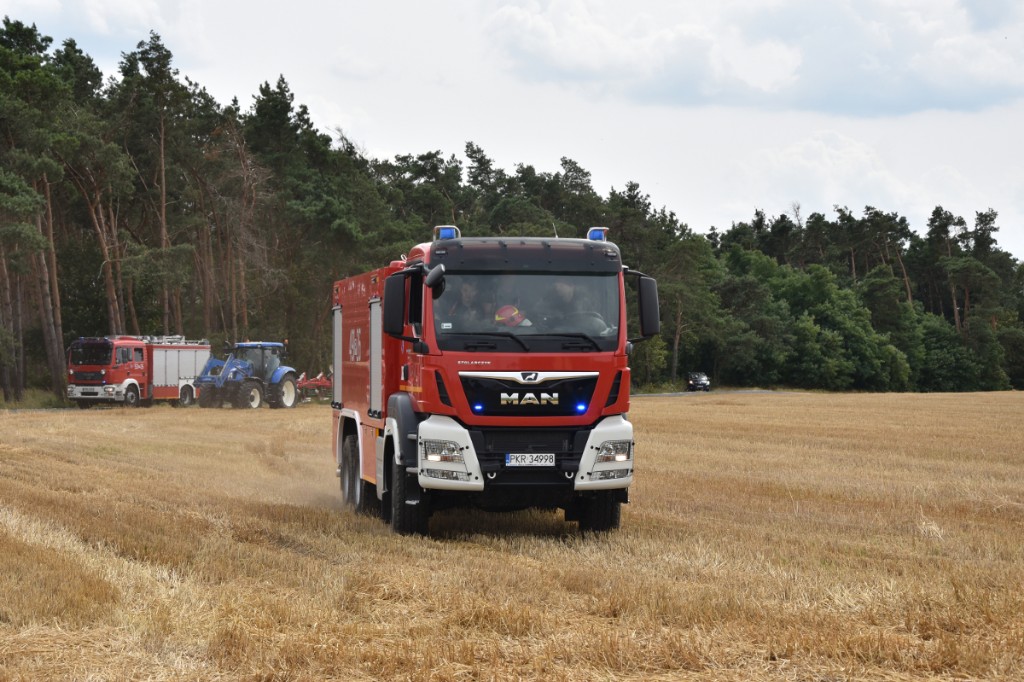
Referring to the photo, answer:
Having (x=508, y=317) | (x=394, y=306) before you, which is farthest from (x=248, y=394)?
(x=508, y=317)

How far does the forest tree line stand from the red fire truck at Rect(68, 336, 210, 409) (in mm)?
3557

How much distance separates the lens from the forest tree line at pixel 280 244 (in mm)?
54781

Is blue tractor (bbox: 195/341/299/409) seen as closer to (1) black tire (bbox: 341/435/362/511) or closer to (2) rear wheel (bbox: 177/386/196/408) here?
(2) rear wheel (bbox: 177/386/196/408)

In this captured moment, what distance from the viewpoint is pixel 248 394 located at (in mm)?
45406

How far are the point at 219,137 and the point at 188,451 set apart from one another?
1859 inches

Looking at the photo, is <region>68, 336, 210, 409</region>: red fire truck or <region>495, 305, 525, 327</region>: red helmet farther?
<region>68, 336, 210, 409</region>: red fire truck

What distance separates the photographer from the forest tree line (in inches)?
2157

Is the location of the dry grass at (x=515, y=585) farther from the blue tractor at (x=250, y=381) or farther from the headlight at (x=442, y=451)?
the blue tractor at (x=250, y=381)

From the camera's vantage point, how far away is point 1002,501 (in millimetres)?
15781

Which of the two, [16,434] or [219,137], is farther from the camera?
[219,137]

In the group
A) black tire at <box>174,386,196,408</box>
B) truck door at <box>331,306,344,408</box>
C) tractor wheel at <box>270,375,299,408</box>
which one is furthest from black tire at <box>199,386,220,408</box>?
truck door at <box>331,306,344,408</box>

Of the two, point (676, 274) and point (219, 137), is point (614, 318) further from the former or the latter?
point (676, 274)

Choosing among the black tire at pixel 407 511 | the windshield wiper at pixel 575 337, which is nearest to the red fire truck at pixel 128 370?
the black tire at pixel 407 511

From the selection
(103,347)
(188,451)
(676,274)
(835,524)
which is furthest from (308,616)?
(676,274)
